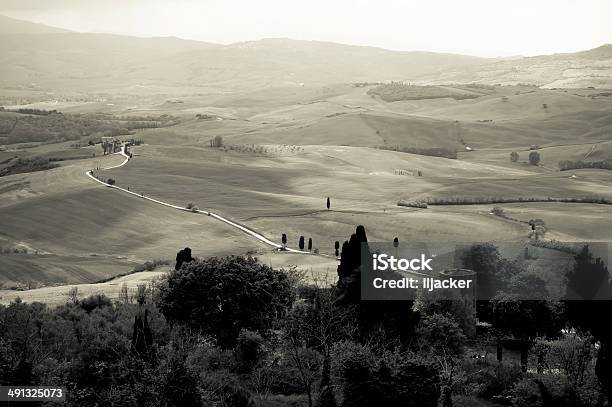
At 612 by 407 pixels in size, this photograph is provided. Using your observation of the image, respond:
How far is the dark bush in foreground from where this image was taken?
49.2m

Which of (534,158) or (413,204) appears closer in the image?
(413,204)

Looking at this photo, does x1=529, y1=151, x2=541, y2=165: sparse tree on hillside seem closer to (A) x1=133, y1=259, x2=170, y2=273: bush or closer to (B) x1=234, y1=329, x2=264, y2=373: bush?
(A) x1=133, y1=259, x2=170, y2=273: bush

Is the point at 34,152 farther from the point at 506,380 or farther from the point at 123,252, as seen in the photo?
the point at 506,380

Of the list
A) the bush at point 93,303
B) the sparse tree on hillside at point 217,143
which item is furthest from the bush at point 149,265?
the sparse tree on hillside at point 217,143

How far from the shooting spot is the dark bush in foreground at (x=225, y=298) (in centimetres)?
4916

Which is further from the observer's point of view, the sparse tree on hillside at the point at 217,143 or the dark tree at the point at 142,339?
the sparse tree on hillside at the point at 217,143

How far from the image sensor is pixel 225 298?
164 ft

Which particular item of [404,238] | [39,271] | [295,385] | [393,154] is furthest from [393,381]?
[393,154]

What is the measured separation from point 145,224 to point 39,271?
3098 centimetres

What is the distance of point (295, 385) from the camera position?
133 ft

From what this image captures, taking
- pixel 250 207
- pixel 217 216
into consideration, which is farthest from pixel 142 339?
pixel 250 207

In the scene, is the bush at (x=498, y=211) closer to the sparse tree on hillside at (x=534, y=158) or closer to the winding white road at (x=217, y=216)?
the winding white road at (x=217, y=216)

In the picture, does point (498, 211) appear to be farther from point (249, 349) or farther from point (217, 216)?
point (249, 349)

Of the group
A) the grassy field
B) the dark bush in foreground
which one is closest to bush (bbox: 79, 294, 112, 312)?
the dark bush in foreground
